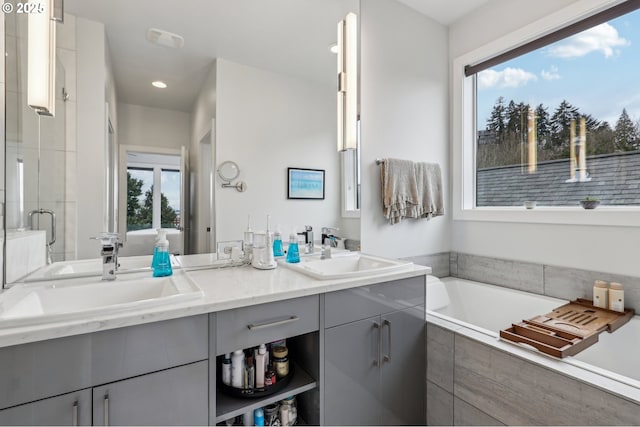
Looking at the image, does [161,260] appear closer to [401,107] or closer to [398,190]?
[398,190]

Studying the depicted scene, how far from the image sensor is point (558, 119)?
2021 millimetres

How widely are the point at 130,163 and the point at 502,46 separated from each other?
2.57m

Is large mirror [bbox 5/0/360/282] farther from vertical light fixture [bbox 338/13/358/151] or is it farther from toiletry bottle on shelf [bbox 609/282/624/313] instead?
toiletry bottle on shelf [bbox 609/282/624/313]

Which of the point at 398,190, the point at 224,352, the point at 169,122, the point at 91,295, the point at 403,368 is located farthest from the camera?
the point at 398,190

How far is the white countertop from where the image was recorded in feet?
2.53

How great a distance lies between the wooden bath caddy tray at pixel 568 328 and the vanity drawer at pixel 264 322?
0.90 metres

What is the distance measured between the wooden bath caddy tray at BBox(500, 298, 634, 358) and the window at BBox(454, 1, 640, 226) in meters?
0.65

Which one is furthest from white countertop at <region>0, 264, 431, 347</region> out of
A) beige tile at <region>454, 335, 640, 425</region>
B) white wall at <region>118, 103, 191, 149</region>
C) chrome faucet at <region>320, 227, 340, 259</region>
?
white wall at <region>118, 103, 191, 149</region>

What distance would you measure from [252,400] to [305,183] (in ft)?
3.69

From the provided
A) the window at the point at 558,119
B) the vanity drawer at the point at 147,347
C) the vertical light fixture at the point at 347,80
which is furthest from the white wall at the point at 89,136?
the window at the point at 558,119

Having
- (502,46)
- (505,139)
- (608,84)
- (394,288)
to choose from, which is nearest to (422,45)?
(502,46)

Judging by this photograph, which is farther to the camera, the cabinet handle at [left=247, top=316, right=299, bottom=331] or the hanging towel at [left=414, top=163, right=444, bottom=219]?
the hanging towel at [left=414, top=163, right=444, bottom=219]

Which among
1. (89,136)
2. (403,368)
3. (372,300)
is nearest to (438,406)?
(403,368)

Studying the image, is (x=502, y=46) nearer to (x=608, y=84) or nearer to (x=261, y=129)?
(x=608, y=84)
